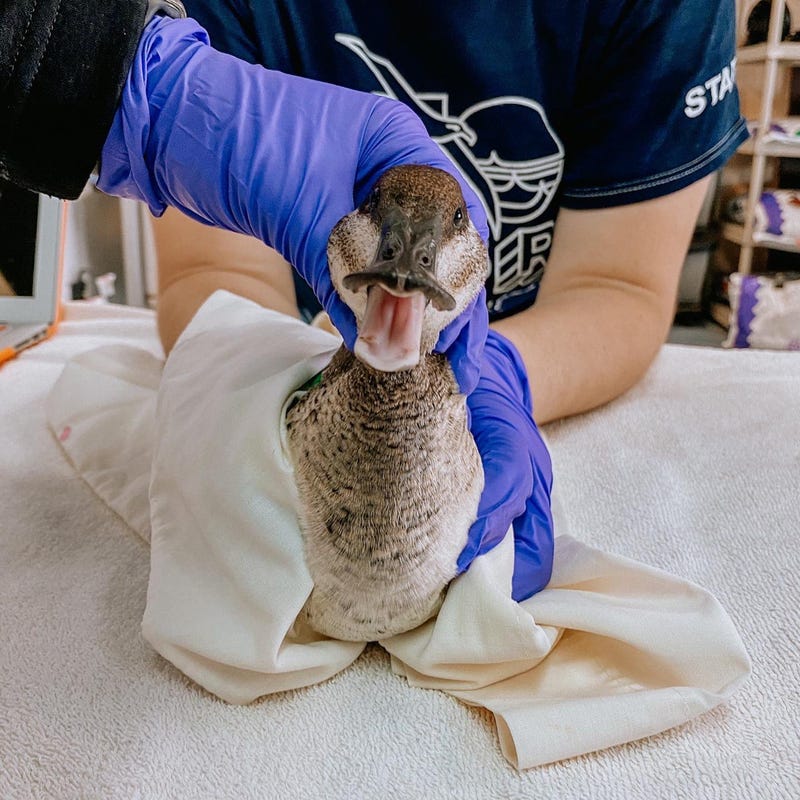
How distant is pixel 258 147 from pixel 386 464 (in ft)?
0.95

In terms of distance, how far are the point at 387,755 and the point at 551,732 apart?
11 cm

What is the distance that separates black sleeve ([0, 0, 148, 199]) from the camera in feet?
1.77

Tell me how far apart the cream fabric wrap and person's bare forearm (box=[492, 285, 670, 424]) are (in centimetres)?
34

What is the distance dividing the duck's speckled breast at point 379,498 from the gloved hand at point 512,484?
31mm

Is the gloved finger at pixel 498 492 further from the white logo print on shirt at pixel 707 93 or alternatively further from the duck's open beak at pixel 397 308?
the white logo print on shirt at pixel 707 93

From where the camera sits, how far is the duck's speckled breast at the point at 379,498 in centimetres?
55

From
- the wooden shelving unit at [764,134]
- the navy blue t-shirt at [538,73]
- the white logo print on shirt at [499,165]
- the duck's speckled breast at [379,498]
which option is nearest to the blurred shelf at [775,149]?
the wooden shelving unit at [764,134]

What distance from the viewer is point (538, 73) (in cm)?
102

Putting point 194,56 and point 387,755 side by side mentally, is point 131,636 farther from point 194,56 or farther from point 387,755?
point 194,56

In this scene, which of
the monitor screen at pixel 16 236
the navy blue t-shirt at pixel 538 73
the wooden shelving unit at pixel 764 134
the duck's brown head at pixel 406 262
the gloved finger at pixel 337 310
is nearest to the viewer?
the duck's brown head at pixel 406 262

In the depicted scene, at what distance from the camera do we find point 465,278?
551 millimetres

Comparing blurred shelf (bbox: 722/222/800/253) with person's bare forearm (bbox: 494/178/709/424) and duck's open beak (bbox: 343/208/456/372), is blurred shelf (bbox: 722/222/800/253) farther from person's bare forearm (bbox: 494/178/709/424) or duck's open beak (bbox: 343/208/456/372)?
duck's open beak (bbox: 343/208/456/372)

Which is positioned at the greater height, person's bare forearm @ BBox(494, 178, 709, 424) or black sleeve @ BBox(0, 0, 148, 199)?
black sleeve @ BBox(0, 0, 148, 199)

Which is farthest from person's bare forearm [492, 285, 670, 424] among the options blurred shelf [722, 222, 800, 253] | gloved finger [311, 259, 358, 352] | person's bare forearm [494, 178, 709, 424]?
blurred shelf [722, 222, 800, 253]
